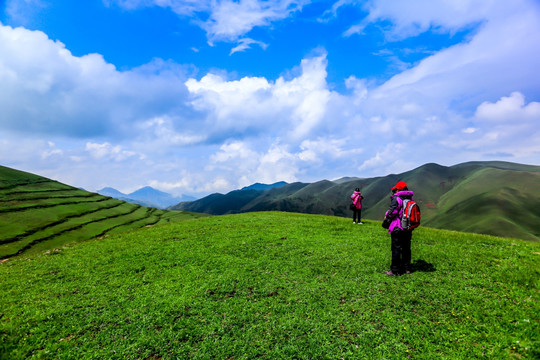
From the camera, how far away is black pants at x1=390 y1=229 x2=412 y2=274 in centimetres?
1291

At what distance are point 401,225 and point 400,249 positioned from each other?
1.53 m

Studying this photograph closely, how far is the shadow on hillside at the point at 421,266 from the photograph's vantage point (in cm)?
1334

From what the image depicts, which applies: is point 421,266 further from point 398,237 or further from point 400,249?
point 398,237

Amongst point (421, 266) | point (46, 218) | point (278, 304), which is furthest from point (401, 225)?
point (46, 218)

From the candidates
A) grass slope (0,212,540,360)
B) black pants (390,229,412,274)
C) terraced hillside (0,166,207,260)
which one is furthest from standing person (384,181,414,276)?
terraced hillside (0,166,207,260)

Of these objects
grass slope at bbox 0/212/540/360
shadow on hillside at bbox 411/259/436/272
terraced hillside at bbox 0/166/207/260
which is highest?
shadow on hillside at bbox 411/259/436/272

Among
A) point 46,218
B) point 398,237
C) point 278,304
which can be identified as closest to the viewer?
point 278,304

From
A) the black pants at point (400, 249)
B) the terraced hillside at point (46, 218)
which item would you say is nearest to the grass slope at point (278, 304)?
the black pants at point (400, 249)

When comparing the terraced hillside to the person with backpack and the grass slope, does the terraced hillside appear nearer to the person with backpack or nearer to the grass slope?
the grass slope

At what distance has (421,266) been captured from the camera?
13812mm

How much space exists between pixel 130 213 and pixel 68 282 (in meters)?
115

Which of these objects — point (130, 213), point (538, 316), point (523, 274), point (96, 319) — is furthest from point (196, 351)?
point (130, 213)

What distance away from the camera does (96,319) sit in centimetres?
1007

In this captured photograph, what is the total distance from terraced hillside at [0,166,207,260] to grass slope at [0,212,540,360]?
62886 mm
